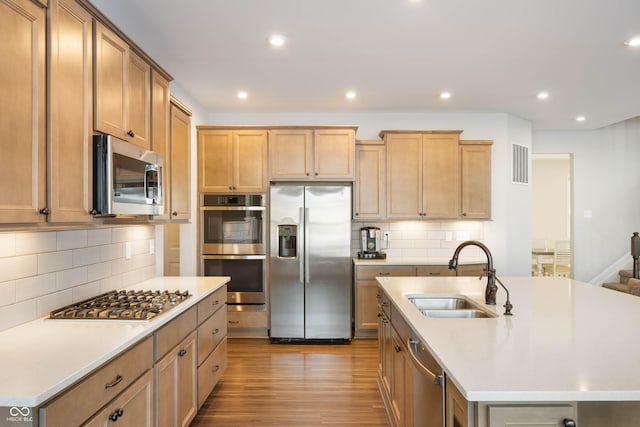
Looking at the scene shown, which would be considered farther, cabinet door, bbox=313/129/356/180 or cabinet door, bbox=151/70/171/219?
cabinet door, bbox=313/129/356/180

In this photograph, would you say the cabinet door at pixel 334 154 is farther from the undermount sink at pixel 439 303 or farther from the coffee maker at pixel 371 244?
the undermount sink at pixel 439 303

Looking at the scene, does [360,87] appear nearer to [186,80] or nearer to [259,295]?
[186,80]

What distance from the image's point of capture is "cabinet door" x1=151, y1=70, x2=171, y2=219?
2.47m

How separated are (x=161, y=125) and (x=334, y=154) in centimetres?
218

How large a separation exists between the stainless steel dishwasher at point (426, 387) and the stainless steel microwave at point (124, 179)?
1.61 metres

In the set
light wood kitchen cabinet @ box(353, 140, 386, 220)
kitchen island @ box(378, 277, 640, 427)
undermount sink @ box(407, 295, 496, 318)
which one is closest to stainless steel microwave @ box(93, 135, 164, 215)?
kitchen island @ box(378, 277, 640, 427)

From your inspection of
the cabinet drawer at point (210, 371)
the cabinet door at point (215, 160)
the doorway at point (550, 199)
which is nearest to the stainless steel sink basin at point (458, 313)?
the cabinet drawer at point (210, 371)

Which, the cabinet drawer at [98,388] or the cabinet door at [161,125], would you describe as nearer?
the cabinet drawer at [98,388]

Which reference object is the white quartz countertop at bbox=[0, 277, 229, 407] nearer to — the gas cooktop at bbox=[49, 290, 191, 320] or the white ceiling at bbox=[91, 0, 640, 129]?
the gas cooktop at bbox=[49, 290, 191, 320]

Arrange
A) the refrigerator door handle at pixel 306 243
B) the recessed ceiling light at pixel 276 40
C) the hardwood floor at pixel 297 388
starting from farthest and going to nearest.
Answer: the refrigerator door handle at pixel 306 243
the recessed ceiling light at pixel 276 40
the hardwood floor at pixel 297 388

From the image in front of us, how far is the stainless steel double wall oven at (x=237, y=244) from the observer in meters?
4.32

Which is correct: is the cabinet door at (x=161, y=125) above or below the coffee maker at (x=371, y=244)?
above

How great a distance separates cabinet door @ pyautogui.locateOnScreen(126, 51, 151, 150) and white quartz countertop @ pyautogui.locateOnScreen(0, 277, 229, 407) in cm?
102

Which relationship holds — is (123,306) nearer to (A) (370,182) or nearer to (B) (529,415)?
(B) (529,415)
